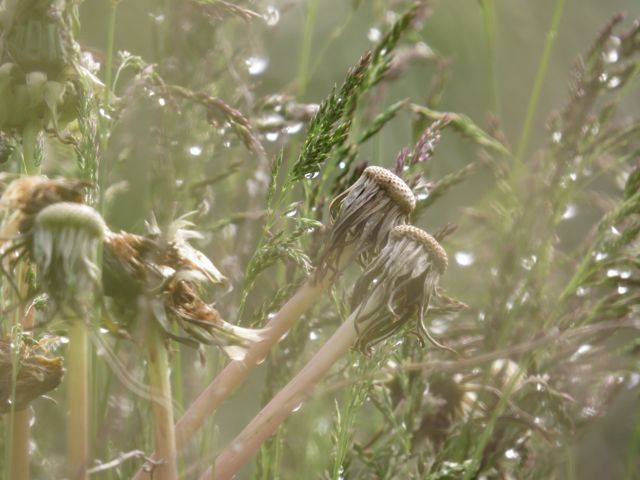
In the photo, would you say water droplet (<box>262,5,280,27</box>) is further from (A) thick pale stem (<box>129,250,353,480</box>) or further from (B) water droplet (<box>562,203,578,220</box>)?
(A) thick pale stem (<box>129,250,353,480</box>)

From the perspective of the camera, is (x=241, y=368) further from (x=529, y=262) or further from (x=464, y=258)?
(x=464, y=258)

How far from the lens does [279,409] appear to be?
721 mm

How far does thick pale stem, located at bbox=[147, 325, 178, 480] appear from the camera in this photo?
0.69 metres

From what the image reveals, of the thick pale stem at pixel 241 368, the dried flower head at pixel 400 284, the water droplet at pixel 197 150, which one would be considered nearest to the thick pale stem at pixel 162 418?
the thick pale stem at pixel 241 368

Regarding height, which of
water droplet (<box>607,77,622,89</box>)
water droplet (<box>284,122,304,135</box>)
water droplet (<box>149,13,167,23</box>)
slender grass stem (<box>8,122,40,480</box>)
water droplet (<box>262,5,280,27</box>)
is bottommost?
slender grass stem (<box>8,122,40,480</box>)

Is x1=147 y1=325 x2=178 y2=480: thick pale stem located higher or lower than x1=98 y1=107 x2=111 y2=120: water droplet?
lower

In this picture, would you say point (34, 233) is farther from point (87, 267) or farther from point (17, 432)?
point (17, 432)

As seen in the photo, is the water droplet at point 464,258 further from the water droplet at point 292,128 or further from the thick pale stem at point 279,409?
the thick pale stem at point 279,409

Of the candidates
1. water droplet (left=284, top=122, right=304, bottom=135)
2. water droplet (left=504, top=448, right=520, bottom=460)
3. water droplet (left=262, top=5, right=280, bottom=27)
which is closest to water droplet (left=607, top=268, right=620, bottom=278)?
water droplet (left=504, top=448, right=520, bottom=460)

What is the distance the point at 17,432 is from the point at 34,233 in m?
0.21

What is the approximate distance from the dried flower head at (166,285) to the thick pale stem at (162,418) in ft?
0.08

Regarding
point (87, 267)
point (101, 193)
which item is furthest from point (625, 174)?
point (87, 267)

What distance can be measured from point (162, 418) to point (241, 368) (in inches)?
2.6

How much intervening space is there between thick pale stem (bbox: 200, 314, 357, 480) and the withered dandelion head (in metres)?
0.19
